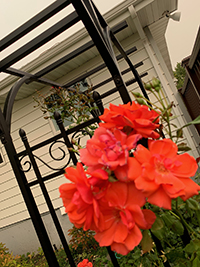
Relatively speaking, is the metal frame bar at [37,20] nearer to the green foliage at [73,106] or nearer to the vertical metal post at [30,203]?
the vertical metal post at [30,203]

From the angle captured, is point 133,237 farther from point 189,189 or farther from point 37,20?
point 37,20

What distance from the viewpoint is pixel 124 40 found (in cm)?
439

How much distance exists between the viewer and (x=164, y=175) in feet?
1.31

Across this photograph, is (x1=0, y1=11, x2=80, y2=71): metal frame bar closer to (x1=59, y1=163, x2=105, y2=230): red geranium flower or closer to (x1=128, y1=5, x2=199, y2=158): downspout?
(x1=59, y1=163, x2=105, y2=230): red geranium flower

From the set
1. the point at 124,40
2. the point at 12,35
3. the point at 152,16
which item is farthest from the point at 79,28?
the point at 12,35

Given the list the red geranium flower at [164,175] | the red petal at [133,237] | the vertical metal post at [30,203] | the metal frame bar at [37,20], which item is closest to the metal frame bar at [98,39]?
the metal frame bar at [37,20]

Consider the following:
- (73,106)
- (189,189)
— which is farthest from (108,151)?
(73,106)

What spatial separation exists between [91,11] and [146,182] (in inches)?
46.8

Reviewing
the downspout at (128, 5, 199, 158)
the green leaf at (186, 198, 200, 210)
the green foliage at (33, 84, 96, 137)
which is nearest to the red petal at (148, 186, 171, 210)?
the green leaf at (186, 198, 200, 210)

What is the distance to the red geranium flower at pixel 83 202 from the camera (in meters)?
0.42

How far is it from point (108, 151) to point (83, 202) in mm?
126

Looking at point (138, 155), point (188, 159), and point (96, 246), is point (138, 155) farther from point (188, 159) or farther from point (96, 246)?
point (96, 246)

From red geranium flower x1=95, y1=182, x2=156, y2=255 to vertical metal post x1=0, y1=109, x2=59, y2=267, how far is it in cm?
137

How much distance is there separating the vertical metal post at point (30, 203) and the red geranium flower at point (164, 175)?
4.83 feet
